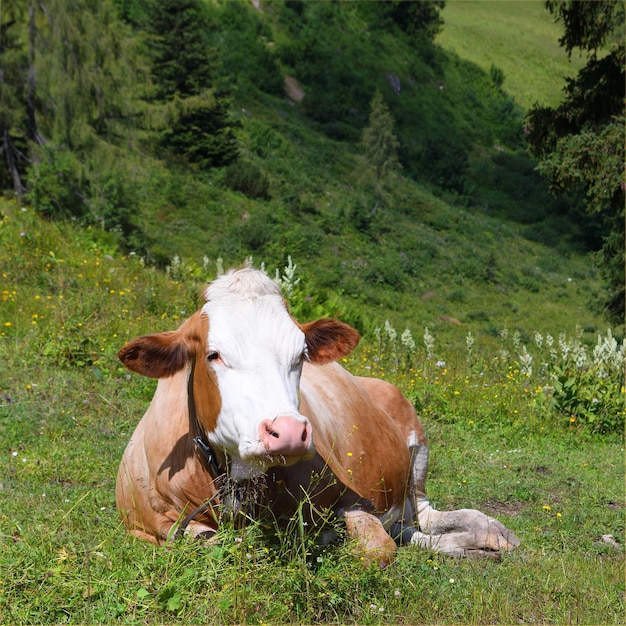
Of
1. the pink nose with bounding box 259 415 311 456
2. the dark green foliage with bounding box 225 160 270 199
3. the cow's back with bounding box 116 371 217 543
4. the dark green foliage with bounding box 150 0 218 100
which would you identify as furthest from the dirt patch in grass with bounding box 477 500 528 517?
the dark green foliage with bounding box 150 0 218 100

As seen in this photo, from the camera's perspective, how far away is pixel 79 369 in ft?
30.2

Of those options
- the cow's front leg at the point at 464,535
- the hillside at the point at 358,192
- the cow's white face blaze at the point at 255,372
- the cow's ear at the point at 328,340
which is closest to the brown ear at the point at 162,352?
the cow's white face blaze at the point at 255,372

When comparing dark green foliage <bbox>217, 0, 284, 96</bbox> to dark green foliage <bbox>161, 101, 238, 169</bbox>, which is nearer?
dark green foliage <bbox>161, 101, 238, 169</bbox>

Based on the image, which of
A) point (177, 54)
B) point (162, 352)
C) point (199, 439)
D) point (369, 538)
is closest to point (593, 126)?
point (369, 538)

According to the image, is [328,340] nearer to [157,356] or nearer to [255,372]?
[255,372]

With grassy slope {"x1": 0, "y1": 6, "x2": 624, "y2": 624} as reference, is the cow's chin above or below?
above

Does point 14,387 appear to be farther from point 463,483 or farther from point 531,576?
point 531,576

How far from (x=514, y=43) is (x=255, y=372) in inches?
3803

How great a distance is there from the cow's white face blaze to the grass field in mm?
547

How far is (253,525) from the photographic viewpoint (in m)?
4.07

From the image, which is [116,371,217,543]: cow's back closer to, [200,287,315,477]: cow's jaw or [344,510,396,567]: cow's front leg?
[200,287,315,477]: cow's jaw

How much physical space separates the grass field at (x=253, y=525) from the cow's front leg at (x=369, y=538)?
13cm

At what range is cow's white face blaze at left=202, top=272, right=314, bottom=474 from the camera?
3.67 m

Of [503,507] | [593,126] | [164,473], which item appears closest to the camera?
[164,473]
